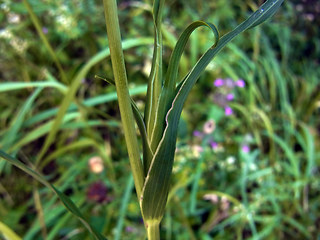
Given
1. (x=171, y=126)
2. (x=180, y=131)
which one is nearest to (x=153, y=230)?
(x=171, y=126)

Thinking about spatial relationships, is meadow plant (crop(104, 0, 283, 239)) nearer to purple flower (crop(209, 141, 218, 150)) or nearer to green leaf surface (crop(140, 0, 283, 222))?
green leaf surface (crop(140, 0, 283, 222))

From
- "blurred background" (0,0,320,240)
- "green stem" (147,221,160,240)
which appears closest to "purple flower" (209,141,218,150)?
"blurred background" (0,0,320,240)

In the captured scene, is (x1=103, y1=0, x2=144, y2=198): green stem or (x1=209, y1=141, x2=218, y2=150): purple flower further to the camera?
(x1=209, y1=141, x2=218, y2=150): purple flower

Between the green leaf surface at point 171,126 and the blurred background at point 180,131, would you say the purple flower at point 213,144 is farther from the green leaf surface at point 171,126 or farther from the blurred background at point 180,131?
the green leaf surface at point 171,126

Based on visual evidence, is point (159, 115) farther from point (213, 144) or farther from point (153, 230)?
point (213, 144)

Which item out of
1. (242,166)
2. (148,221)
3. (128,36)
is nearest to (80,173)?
(242,166)

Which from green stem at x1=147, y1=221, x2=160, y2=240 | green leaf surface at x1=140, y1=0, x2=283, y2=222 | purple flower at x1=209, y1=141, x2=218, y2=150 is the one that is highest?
green leaf surface at x1=140, y1=0, x2=283, y2=222
